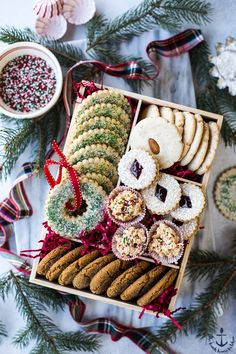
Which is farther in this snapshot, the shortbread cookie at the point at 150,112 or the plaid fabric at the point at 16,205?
the plaid fabric at the point at 16,205

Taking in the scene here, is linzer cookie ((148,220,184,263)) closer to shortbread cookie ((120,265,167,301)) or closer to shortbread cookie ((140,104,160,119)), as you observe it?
shortbread cookie ((120,265,167,301))

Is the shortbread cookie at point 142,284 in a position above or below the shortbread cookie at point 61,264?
below

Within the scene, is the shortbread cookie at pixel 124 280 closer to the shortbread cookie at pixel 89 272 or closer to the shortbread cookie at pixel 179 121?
the shortbread cookie at pixel 89 272

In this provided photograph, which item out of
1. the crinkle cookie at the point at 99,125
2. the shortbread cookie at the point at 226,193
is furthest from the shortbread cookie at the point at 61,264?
the shortbread cookie at the point at 226,193

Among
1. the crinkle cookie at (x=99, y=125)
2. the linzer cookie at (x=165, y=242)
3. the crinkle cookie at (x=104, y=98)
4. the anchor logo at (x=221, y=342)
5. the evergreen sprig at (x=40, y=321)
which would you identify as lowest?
the anchor logo at (x=221, y=342)

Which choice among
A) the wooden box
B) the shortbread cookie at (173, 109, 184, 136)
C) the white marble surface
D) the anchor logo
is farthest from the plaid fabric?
the anchor logo

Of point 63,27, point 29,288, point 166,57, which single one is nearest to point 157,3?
point 166,57

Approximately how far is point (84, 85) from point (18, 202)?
62cm

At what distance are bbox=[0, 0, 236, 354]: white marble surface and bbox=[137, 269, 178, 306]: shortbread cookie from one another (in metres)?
0.40

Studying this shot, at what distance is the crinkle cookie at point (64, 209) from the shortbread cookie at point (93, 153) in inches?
3.9

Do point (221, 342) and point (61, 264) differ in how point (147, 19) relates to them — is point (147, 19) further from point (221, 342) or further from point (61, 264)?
point (221, 342)

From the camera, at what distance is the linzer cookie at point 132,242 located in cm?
201

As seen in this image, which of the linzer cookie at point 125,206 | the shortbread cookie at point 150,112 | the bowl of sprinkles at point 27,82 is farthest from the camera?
the bowl of sprinkles at point 27,82

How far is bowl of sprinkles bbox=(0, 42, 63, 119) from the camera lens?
227cm
